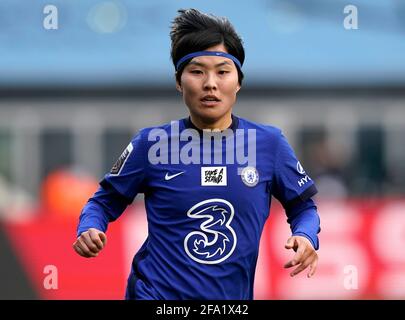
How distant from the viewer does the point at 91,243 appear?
571 cm

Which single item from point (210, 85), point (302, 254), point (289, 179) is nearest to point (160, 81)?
point (289, 179)

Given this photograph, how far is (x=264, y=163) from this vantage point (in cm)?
593

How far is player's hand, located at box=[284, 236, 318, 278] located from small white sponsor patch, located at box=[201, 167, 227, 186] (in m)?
0.44

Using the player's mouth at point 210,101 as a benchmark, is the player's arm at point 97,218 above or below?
below

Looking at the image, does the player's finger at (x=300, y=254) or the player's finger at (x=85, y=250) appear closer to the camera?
the player's finger at (x=300, y=254)

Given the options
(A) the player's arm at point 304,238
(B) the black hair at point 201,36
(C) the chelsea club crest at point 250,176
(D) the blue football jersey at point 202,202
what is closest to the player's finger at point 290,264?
(A) the player's arm at point 304,238

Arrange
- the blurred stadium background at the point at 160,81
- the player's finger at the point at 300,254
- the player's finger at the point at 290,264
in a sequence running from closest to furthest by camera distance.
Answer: the player's finger at the point at 290,264, the player's finger at the point at 300,254, the blurred stadium background at the point at 160,81

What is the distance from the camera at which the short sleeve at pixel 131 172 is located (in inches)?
235

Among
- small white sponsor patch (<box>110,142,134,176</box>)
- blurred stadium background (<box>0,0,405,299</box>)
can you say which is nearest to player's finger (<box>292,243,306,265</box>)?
small white sponsor patch (<box>110,142,134,176</box>)

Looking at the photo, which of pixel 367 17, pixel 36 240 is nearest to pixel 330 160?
pixel 36 240

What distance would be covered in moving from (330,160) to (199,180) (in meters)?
9.84

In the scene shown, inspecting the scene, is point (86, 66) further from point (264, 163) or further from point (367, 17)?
point (264, 163)

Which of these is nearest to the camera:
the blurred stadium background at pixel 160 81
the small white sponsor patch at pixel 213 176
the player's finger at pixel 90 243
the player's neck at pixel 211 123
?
the player's finger at pixel 90 243

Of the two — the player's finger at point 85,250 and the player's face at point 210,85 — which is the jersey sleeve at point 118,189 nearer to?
the player's finger at point 85,250
